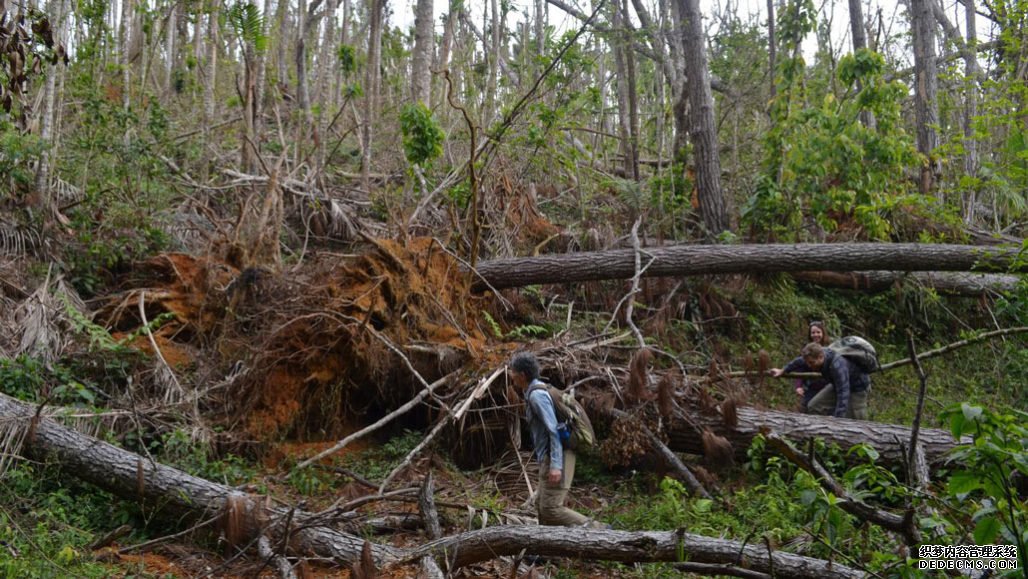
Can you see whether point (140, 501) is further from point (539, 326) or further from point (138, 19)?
point (138, 19)

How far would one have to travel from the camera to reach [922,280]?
1227 cm

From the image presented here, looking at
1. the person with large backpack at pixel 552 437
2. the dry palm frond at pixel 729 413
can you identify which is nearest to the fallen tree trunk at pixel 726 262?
the dry palm frond at pixel 729 413

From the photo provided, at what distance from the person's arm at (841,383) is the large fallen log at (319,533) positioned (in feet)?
13.6

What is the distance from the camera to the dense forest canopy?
609 centimetres

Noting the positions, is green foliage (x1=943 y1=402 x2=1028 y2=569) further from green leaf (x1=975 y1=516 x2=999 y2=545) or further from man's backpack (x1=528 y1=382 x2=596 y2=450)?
man's backpack (x1=528 y1=382 x2=596 y2=450)

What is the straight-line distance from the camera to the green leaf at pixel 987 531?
3181mm

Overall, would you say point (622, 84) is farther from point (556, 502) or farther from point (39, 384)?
point (39, 384)

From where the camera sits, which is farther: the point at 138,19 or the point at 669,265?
the point at 138,19

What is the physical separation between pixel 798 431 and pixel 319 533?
476cm

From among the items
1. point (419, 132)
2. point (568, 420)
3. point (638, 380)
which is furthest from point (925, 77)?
point (568, 420)

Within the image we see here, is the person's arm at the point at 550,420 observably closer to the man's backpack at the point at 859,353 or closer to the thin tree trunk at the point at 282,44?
the man's backpack at the point at 859,353

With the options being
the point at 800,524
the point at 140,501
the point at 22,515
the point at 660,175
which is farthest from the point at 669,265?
the point at 22,515

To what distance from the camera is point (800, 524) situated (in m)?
6.95

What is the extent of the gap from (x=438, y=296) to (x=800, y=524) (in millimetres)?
4583
